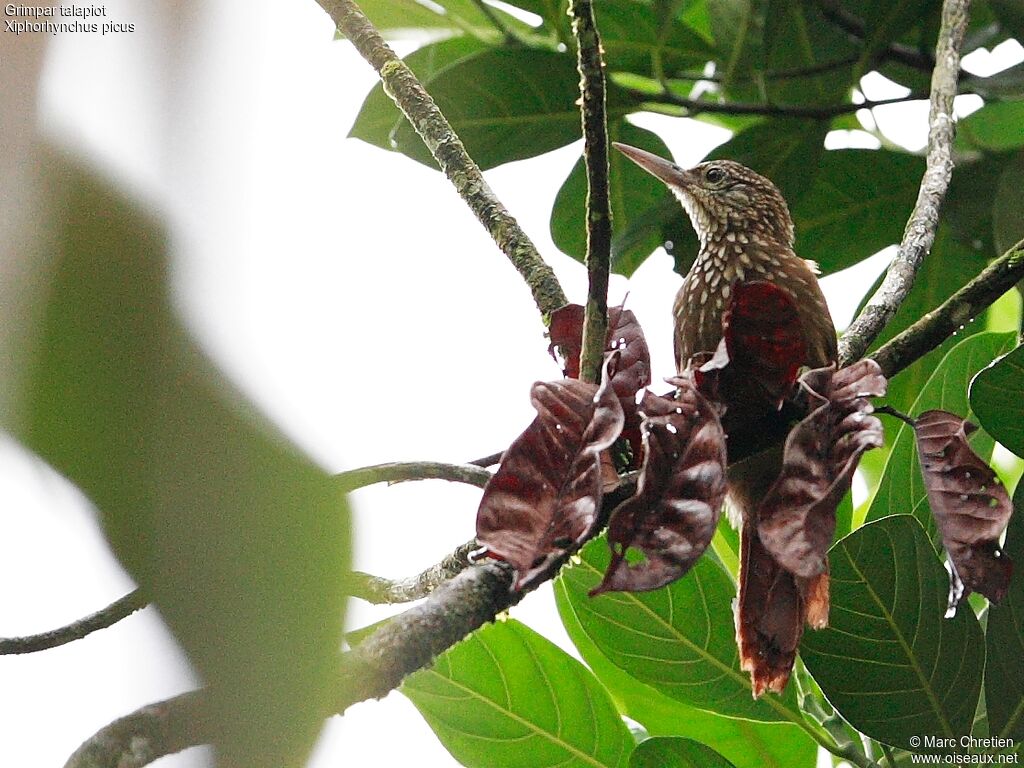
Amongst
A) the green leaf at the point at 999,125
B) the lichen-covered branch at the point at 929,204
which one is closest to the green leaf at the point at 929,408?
the lichen-covered branch at the point at 929,204

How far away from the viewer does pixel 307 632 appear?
0.99 ft

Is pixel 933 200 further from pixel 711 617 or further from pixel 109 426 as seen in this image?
pixel 109 426

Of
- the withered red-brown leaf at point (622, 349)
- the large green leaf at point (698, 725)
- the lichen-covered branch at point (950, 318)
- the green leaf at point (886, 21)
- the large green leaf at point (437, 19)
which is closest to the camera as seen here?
the withered red-brown leaf at point (622, 349)

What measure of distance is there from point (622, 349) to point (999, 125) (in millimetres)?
1664

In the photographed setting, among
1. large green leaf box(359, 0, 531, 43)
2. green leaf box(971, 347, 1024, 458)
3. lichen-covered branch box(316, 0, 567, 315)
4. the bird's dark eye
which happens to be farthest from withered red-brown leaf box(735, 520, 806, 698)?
large green leaf box(359, 0, 531, 43)

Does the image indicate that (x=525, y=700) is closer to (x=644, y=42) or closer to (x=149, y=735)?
(x=149, y=735)

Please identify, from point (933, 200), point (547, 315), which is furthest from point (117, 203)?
point (933, 200)

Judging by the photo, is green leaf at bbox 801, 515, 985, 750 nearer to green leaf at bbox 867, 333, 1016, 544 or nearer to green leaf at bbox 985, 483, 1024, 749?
green leaf at bbox 985, 483, 1024, 749

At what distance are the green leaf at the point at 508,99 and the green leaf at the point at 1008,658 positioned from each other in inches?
44.9

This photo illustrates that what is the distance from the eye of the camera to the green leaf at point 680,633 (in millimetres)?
1375

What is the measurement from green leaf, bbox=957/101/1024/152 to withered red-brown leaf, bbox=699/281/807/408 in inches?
61.3

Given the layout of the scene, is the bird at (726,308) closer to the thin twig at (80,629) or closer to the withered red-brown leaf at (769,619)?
the withered red-brown leaf at (769,619)

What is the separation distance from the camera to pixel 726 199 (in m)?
1.93

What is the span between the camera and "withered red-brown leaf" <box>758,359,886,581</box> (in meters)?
0.81
